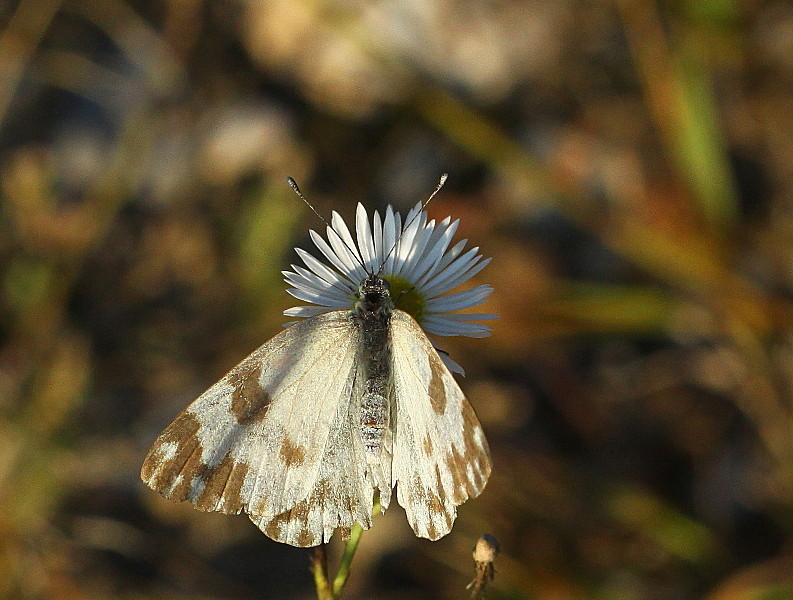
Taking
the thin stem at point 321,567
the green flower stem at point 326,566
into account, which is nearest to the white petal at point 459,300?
the green flower stem at point 326,566

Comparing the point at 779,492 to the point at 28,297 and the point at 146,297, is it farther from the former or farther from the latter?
the point at 28,297

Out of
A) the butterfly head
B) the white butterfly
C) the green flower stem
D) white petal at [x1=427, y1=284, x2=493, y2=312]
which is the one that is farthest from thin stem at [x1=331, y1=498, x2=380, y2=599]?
white petal at [x1=427, y1=284, x2=493, y2=312]

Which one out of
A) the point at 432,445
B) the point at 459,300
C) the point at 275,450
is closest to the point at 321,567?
the point at 275,450

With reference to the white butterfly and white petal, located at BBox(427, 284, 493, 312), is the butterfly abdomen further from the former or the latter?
white petal, located at BBox(427, 284, 493, 312)

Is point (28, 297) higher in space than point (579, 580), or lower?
higher

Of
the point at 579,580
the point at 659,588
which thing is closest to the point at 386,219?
Answer: the point at 579,580

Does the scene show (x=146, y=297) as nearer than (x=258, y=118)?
Yes

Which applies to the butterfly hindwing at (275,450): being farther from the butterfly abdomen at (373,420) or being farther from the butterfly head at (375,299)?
the butterfly head at (375,299)
